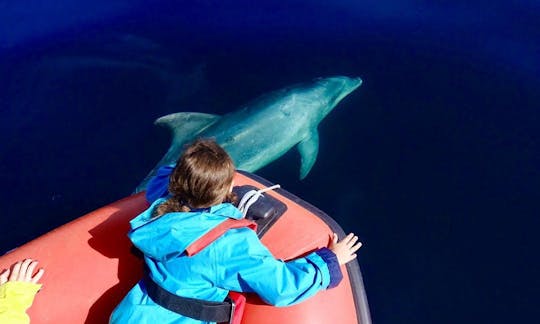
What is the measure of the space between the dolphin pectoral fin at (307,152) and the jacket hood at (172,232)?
3.63 metres

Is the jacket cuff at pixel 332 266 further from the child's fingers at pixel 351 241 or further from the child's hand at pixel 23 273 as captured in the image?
the child's hand at pixel 23 273

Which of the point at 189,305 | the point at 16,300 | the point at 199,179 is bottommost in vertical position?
the point at 16,300

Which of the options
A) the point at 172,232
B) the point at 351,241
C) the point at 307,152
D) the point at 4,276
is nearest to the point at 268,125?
the point at 307,152

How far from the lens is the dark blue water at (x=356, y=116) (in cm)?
577

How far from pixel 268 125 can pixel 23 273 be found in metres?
3.83

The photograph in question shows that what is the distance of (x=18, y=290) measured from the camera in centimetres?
340

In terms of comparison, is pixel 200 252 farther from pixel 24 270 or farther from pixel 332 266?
pixel 24 270

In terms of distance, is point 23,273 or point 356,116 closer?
point 23,273

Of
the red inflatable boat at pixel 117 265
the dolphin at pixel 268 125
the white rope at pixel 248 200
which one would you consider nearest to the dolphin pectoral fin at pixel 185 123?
the dolphin at pixel 268 125

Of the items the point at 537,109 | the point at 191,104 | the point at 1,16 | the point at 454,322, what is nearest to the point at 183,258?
the point at 454,322

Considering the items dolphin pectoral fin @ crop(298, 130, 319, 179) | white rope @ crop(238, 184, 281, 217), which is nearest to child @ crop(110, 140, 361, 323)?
white rope @ crop(238, 184, 281, 217)

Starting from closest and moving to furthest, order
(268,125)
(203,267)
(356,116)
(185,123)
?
(203,267) < (185,123) < (268,125) < (356,116)

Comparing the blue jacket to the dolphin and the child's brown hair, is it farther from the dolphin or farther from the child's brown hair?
the dolphin

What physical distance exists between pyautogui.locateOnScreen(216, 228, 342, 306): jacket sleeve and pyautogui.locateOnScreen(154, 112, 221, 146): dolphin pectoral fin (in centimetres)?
343
